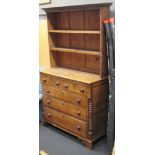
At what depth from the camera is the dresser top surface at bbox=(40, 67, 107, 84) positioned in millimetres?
2575

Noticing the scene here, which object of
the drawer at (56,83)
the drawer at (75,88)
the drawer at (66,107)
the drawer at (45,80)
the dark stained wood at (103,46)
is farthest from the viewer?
the drawer at (45,80)

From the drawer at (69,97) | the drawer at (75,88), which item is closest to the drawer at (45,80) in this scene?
the drawer at (69,97)

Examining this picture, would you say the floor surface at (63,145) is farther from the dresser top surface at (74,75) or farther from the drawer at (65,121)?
the dresser top surface at (74,75)

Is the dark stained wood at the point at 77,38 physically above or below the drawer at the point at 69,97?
above

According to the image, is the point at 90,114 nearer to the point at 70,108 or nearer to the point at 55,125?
the point at 70,108

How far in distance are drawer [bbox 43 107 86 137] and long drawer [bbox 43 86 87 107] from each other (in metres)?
0.24

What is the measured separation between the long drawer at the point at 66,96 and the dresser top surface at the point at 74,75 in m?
0.21

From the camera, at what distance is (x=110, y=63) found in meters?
2.40

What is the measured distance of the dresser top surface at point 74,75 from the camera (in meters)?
2.58

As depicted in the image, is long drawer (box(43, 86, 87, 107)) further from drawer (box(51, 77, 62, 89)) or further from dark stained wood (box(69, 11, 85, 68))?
dark stained wood (box(69, 11, 85, 68))

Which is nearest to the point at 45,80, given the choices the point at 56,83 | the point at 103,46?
the point at 56,83

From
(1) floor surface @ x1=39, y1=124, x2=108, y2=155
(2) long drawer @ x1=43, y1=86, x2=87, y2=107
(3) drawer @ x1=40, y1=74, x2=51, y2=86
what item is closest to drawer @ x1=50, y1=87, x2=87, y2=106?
(2) long drawer @ x1=43, y1=86, x2=87, y2=107
